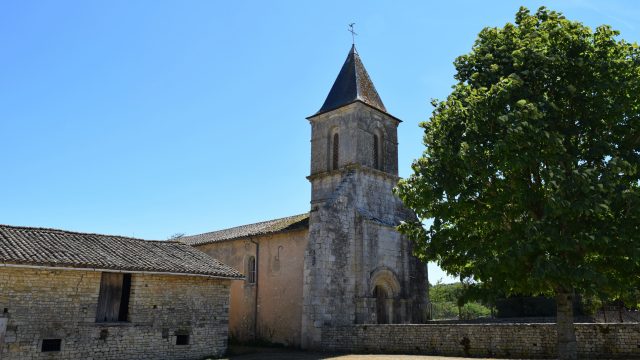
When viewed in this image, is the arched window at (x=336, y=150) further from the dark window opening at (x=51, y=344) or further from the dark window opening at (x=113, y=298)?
the dark window opening at (x=51, y=344)

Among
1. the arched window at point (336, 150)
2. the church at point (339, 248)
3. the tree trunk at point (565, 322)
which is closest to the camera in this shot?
the tree trunk at point (565, 322)

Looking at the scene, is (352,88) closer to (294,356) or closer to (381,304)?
(381,304)

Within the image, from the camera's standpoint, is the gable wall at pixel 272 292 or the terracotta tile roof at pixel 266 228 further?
the terracotta tile roof at pixel 266 228

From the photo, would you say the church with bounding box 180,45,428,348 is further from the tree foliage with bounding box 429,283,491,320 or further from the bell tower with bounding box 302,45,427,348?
the tree foliage with bounding box 429,283,491,320

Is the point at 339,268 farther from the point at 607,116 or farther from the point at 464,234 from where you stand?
the point at 607,116

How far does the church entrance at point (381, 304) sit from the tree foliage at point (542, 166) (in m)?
10.2

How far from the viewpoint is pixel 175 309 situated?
18.6 metres

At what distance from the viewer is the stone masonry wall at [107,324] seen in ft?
49.4

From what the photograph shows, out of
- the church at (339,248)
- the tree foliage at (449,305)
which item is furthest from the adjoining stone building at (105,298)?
the tree foliage at (449,305)

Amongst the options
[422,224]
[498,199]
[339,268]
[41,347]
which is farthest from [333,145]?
[41,347]

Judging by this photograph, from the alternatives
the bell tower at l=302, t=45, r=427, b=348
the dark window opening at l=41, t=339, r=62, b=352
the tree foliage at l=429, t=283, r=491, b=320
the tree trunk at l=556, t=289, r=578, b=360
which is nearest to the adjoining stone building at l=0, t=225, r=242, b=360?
the dark window opening at l=41, t=339, r=62, b=352

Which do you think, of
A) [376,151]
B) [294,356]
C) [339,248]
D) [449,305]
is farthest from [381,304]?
[449,305]

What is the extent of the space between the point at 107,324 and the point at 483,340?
43.1 ft

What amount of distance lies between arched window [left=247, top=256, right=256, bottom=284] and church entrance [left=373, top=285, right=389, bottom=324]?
683cm
